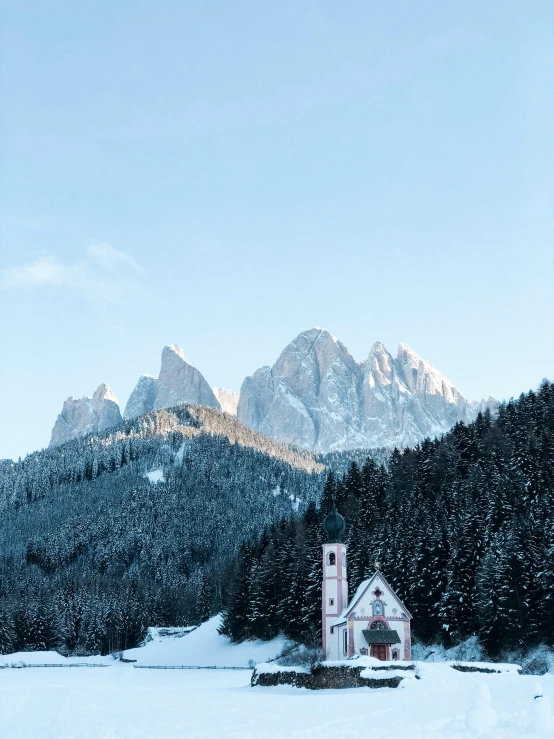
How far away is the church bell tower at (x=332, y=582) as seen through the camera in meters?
67.4

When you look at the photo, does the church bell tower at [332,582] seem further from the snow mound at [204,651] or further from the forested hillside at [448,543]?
the snow mound at [204,651]

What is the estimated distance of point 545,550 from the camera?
189 ft

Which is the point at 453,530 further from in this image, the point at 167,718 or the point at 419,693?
the point at 167,718

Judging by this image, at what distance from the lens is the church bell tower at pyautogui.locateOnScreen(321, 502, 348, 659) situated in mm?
67438

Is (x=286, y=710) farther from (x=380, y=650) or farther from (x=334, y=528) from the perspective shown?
(x=334, y=528)

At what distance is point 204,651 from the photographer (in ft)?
289

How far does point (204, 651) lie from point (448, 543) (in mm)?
35626

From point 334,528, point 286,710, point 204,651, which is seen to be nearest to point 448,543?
point 334,528

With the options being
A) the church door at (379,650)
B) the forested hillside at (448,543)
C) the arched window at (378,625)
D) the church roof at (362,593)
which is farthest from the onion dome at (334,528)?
the church door at (379,650)

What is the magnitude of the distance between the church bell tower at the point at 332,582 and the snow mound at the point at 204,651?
9.42 metres

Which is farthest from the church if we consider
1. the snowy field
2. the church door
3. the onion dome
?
the snowy field

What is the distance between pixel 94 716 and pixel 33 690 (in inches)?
863

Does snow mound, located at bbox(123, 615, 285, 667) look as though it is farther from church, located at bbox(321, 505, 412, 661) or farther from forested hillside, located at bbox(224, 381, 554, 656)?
church, located at bbox(321, 505, 412, 661)

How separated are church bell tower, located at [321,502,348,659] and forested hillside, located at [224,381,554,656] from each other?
3847mm
